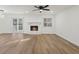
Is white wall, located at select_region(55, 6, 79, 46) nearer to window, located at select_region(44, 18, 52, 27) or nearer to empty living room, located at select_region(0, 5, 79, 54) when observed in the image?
empty living room, located at select_region(0, 5, 79, 54)

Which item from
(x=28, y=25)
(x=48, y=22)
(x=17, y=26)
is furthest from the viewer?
(x=48, y=22)

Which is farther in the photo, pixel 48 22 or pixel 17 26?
pixel 48 22

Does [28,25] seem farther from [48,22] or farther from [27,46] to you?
[27,46]

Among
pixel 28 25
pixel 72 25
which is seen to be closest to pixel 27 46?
pixel 28 25

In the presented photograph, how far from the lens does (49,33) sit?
2.15 metres

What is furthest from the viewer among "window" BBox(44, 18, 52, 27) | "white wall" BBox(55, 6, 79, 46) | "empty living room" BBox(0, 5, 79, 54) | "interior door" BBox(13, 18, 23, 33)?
"white wall" BBox(55, 6, 79, 46)

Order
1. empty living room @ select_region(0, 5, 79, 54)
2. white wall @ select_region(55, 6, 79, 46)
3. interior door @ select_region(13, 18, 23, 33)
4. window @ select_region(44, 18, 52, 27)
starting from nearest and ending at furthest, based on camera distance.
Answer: empty living room @ select_region(0, 5, 79, 54), interior door @ select_region(13, 18, 23, 33), window @ select_region(44, 18, 52, 27), white wall @ select_region(55, 6, 79, 46)

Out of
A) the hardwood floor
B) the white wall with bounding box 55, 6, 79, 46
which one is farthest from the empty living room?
the white wall with bounding box 55, 6, 79, 46

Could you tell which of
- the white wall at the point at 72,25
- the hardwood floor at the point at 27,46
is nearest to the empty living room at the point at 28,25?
the hardwood floor at the point at 27,46

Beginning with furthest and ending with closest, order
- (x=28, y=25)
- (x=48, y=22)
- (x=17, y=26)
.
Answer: (x=48, y=22), (x=28, y=25), (x=17, y=26)

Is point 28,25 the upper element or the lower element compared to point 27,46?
upper

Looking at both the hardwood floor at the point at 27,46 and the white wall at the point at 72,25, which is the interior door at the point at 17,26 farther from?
the white wall at the point at 72,25
